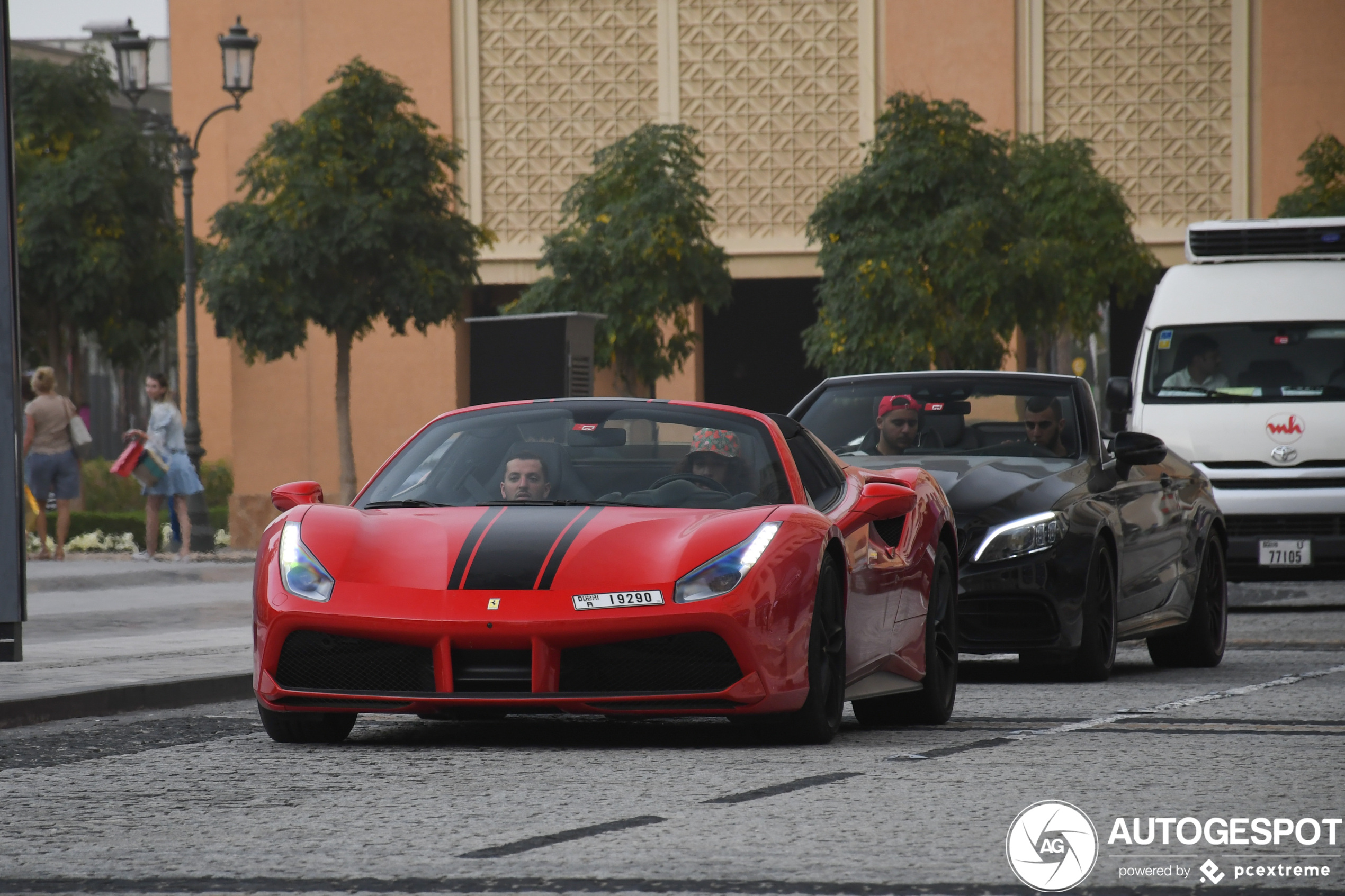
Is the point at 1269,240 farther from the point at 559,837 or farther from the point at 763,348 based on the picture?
the point at 763,348

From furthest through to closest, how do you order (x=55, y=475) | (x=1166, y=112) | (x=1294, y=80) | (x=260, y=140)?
(x=260, y=140) → (x=1166, y=112) → (x=1294, y=80) → (x=55, y=475)

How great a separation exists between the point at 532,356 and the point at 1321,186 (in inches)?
955

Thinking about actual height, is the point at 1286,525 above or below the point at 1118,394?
below

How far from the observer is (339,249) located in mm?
31484

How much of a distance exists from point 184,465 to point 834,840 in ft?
67.7

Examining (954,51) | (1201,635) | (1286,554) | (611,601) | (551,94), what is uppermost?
(954,51)

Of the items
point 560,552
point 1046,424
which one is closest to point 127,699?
point 560,552

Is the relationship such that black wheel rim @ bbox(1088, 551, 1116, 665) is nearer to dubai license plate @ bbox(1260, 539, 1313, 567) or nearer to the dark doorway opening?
dubai license plate @ bbox(1260, 539, 1313, 567)

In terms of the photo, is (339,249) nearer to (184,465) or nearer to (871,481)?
(184,465)

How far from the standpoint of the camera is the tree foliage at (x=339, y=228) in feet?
103

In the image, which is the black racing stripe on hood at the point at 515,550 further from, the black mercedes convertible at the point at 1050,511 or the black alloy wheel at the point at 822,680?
the black mercedes convertible at the point at 1050,511

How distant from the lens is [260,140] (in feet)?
148

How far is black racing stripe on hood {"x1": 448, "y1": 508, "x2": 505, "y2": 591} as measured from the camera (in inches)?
287

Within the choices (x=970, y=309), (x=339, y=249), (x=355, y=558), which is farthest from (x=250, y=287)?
Result: (x=355, y=558)
